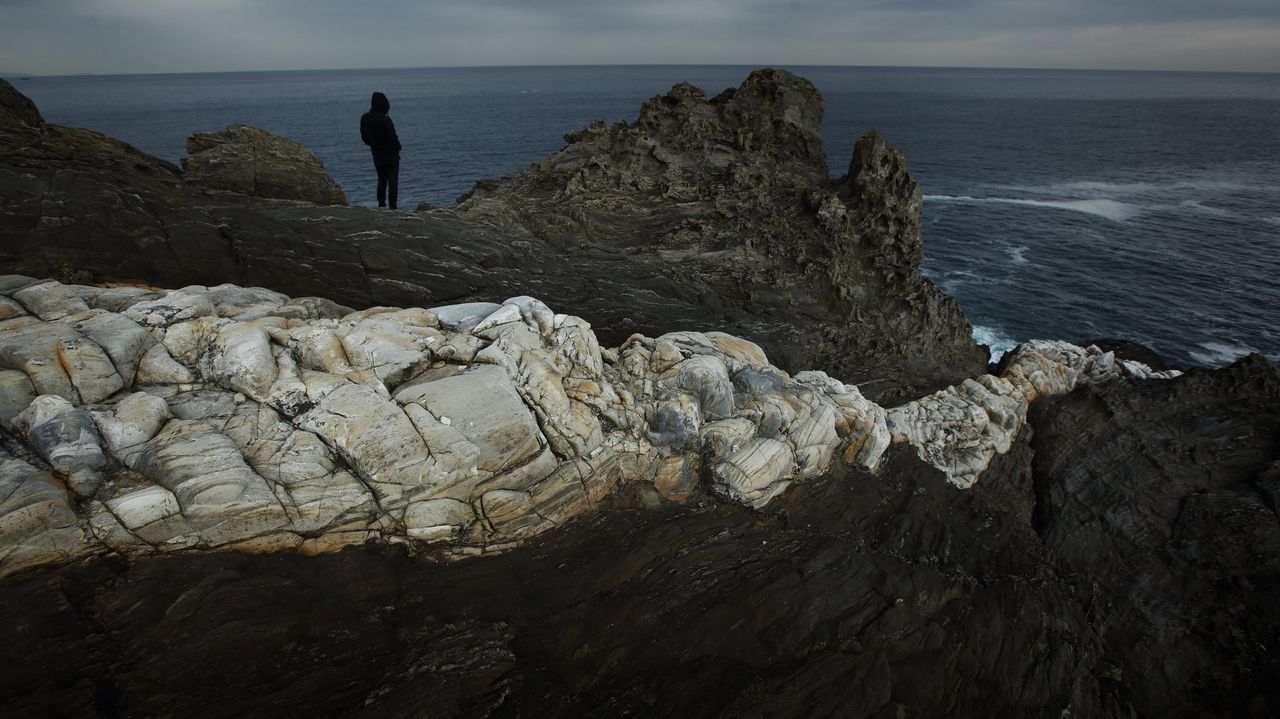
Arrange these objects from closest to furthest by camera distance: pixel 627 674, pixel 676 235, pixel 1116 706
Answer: pixel 627 674 < pixel 1116 706 < pixel 676 235

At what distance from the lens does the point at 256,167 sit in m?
20.0

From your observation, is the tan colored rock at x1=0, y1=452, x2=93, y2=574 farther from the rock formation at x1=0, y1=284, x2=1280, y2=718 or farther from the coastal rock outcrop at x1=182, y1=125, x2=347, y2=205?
the coastal rock outcrop at x1=182, y1=125, x2=347, y2=205

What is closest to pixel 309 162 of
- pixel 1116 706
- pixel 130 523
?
pixel 130 523

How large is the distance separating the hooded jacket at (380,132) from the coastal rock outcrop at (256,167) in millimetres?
2011

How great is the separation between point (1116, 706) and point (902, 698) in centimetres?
606

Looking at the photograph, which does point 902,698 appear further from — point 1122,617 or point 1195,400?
point 1195,400

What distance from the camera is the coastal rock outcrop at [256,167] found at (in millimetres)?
19172

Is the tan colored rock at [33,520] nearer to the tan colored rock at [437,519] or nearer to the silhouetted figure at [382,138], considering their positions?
the tan colored rock at [437,519]

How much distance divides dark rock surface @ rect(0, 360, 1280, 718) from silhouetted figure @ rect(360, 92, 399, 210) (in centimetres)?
1368

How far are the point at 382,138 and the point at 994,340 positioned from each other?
3369cm

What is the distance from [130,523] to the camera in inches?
375

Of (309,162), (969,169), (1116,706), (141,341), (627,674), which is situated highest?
(969,169)

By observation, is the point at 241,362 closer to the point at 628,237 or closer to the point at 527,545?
the point at 527,545

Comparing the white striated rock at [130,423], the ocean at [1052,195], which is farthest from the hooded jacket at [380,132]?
the ocean at [1052,195]
